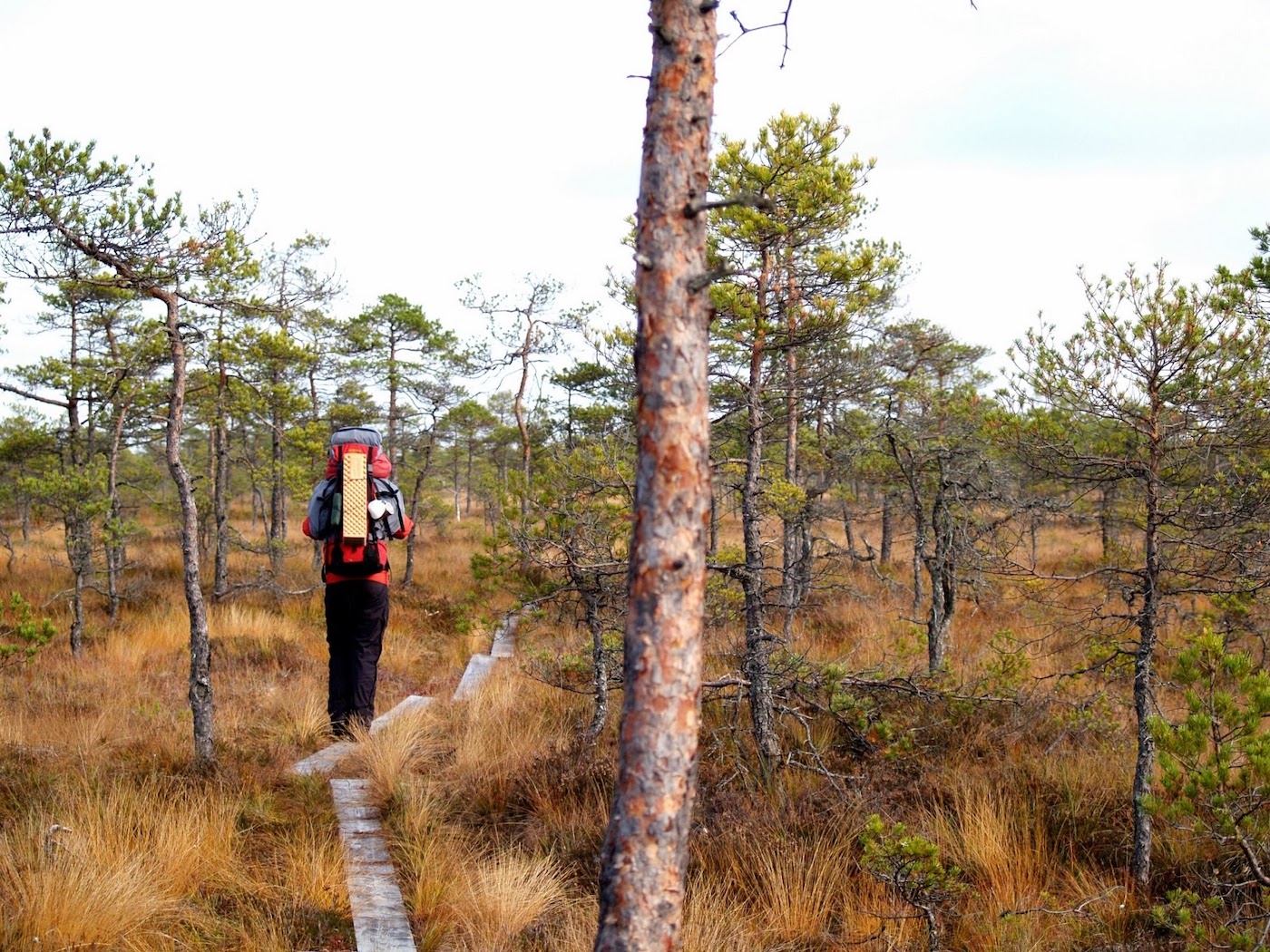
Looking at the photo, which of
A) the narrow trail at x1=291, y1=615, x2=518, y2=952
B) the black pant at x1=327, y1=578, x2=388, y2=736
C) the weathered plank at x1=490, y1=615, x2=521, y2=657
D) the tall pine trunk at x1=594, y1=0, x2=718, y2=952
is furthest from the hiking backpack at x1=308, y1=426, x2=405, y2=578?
the weathered plank at x1=490, y1=615, x2=521, y2=657

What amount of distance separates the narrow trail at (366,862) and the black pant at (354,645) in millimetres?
249

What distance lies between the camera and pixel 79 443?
12805 mm

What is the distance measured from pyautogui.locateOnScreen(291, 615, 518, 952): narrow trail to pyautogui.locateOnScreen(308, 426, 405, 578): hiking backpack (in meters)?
1.23

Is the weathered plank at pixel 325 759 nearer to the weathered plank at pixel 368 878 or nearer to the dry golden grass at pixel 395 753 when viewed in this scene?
the dry golden grass at pixel 395 753

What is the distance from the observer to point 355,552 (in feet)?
22.8

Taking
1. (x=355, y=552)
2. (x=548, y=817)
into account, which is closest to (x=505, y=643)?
(x=355, y=552)

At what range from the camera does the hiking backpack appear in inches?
258

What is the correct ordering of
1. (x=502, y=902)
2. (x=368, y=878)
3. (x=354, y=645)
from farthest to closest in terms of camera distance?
(x=354, y=645)
(x=368, y=878)
(x=502, y=902)

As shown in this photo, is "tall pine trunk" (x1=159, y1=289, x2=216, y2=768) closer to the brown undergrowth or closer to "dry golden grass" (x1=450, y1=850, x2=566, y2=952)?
the brown undergrowth

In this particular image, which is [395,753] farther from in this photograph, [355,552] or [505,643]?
[505,643]

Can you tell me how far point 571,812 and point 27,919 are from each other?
285 cm

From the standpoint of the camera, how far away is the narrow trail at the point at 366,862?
4.07m

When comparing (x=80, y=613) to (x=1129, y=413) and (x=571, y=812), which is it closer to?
(x=571, y=812)

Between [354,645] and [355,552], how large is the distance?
85cm
